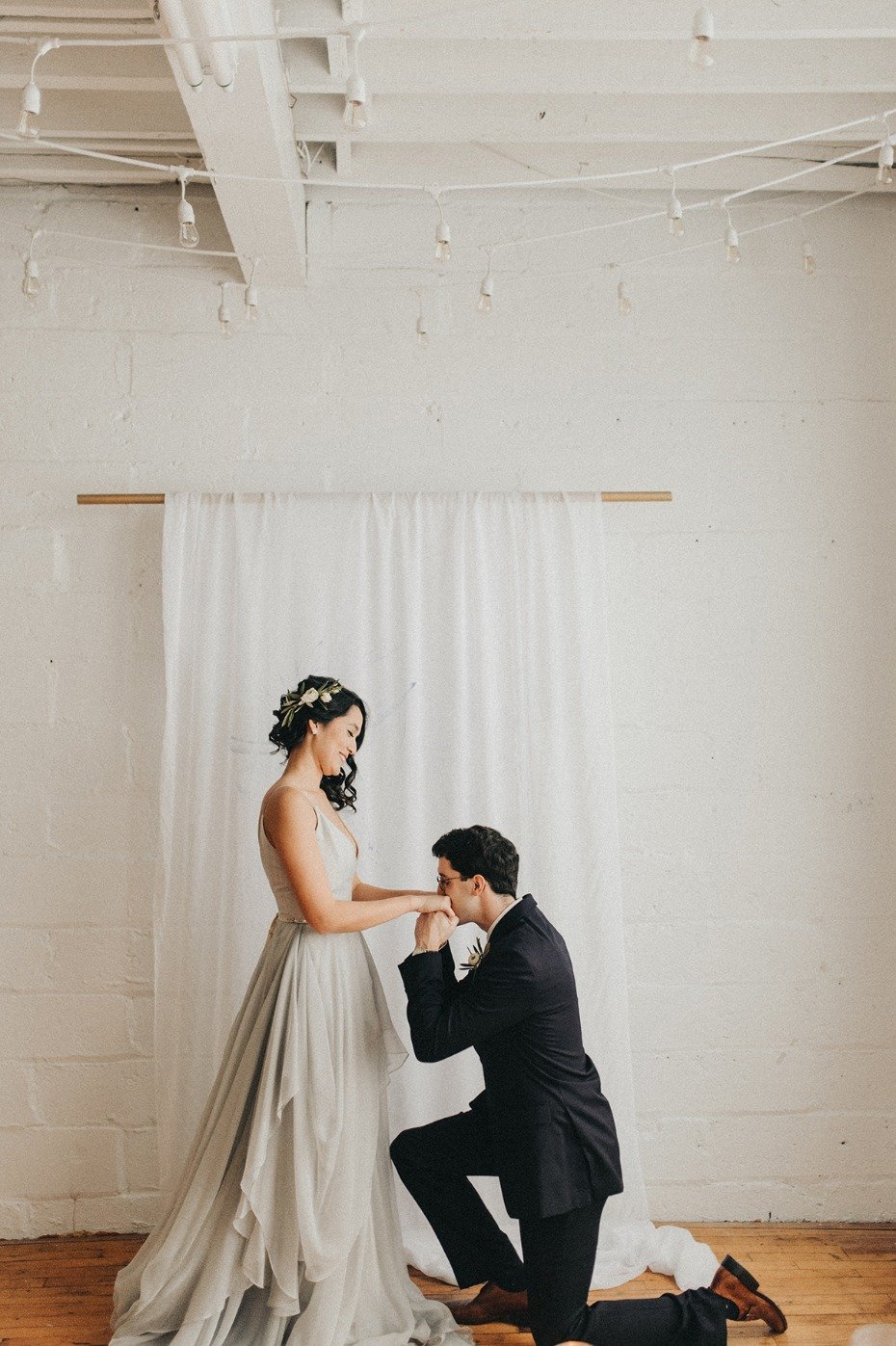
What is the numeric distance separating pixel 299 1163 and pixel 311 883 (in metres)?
0.62

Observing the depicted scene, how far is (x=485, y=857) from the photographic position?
8.75 feet

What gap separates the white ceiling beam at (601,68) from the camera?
280cm

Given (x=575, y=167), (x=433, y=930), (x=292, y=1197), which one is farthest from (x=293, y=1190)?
(x=575, y=167)

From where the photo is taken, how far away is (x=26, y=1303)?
2875 millimetres

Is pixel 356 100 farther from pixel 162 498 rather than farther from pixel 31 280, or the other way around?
pixel 162 498

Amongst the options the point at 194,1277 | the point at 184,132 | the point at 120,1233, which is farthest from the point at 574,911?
the point at 184,132

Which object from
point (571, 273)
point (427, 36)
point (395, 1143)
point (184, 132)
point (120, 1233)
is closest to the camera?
point (427, 36)

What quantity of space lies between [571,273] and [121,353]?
55.8 inches

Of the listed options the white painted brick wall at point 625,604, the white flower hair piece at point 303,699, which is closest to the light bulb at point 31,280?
the white painted brick wall at point 625,604

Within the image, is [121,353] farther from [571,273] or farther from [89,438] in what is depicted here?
[571,273]

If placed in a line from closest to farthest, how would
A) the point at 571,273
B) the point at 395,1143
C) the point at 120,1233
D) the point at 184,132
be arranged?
the point at 395,1143, the point at 184,132, the point at 120,1233, the point at 571,273

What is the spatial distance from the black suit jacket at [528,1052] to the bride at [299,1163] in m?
0.20

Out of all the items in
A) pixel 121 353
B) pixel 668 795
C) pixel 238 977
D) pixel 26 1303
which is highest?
pixel 121 353

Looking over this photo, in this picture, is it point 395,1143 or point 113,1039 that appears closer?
point 395,1143
